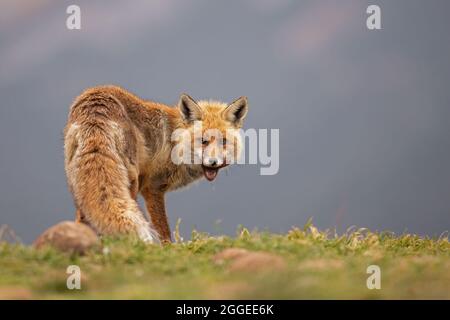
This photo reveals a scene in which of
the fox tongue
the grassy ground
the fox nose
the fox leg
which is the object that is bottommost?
the grassy ground

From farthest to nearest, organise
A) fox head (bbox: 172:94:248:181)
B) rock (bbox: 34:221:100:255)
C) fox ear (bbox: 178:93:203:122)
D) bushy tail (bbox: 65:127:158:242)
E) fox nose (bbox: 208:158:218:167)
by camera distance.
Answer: fox ear (bbox: 178:93:203:122) → fox head (bbox: 172:94:248:181) → fox nose (bbox: 208:158:218:167) → bushy tail (bbox: 65:127:158:242) → rock (bbox: 34:221:100:255)

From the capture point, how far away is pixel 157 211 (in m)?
10.1

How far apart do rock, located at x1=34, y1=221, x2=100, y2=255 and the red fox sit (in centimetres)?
99

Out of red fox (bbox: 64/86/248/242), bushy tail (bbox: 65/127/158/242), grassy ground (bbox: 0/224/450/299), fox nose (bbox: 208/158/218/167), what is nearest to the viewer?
grassy ground (bbox: 0/224/450/299)

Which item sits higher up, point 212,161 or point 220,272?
point 212,161

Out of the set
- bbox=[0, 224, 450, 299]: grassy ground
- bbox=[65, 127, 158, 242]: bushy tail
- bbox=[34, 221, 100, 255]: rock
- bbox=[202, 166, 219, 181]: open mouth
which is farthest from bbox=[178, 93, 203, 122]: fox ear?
bbox=[34, 221, 100, 255]: rock

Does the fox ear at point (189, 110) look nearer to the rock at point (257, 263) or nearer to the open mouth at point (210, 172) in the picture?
the open mouth at point (210, 172)

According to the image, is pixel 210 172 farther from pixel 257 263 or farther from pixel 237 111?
pixel 257 263

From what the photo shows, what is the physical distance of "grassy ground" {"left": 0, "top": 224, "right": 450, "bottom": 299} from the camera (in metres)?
5.16

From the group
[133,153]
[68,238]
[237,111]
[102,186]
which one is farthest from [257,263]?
[237,111]

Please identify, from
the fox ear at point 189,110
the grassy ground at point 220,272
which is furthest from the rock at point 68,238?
the fox ear at point 189,110

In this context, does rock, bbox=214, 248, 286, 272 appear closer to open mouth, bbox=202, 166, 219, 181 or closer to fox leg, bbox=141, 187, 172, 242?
fox leg, bbox=141, 187, 172, 242

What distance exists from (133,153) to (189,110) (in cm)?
156
